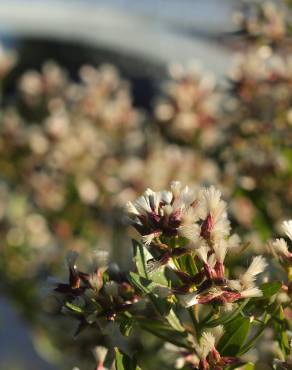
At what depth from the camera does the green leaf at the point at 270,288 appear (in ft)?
3.08

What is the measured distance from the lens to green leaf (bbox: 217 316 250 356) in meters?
0.94

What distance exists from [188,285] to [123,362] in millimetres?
131

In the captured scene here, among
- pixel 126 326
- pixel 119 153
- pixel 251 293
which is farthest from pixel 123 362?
pixel 119 153

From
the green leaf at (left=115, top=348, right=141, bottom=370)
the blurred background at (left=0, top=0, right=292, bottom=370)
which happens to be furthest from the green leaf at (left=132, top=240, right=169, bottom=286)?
the blurred background at (left=0, top=0, right=292, bottom=370)

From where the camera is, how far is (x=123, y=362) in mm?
959

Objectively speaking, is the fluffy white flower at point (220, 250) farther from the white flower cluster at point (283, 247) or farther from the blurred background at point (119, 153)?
the blurred background at point (119, 153)

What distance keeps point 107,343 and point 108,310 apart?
2.19 feet

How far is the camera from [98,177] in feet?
8.46

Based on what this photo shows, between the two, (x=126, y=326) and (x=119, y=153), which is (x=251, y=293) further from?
(x=119, y=153)

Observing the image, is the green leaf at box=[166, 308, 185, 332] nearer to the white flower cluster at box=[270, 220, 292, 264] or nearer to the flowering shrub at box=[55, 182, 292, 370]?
the flowering shrub at box=[55, 182, 292, 370]

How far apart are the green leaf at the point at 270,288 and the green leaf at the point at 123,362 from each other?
0.62 feet

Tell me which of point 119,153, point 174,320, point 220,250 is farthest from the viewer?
point 119,153

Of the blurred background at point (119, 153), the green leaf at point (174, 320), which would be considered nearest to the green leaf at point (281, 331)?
the green leaf at point (174, 320)

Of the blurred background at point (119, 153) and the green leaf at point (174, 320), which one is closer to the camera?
the green leaf at point (174, 320)
